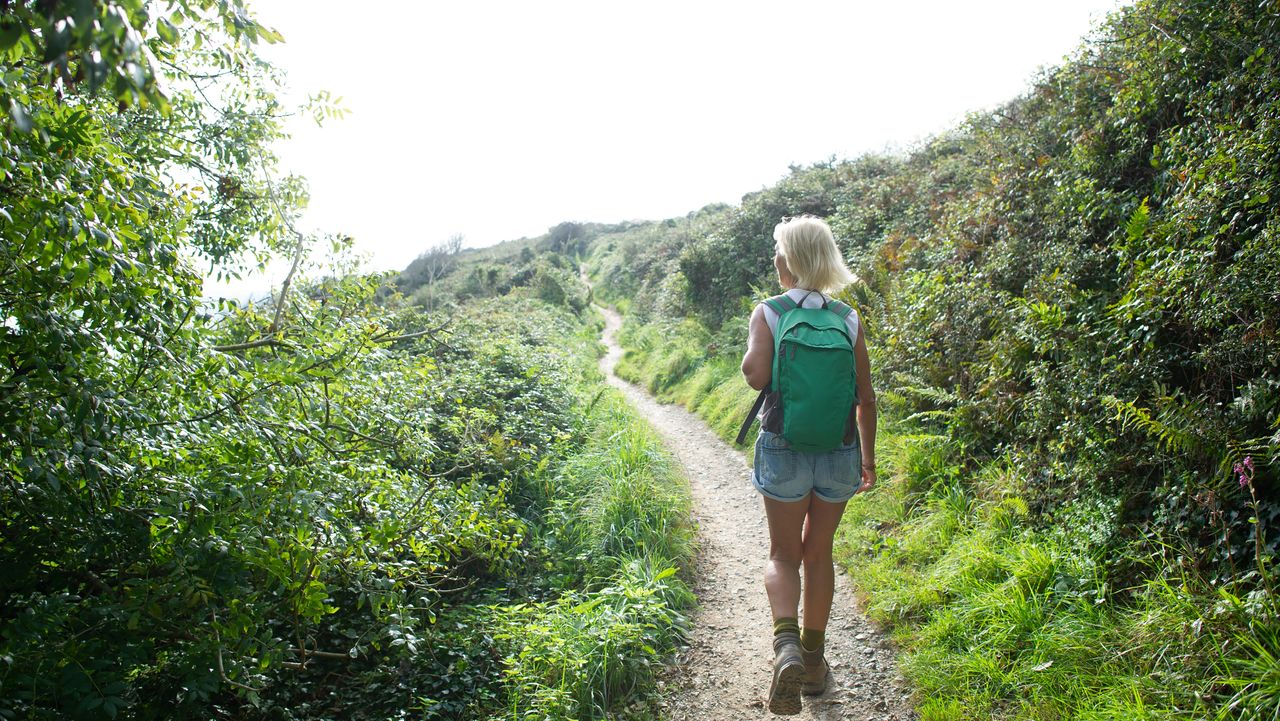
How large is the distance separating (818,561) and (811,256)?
5.11 feet

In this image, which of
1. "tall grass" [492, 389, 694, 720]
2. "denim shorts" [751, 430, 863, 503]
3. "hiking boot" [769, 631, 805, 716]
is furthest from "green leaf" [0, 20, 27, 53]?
"tall grass" [492, 389, 694, 720]

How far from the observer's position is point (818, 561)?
338 cm

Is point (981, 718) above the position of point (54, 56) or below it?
below

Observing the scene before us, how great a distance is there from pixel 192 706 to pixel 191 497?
3.29 feet

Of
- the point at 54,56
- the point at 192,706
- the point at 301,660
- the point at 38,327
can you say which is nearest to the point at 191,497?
the point at 38,327

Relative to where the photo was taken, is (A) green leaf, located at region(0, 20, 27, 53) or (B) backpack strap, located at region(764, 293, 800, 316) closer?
(A) green leaf, located at region(0, 20, 27, 53)

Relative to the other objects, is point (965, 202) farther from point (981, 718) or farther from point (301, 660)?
point (301, 660)

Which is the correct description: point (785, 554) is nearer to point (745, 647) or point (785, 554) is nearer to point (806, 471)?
point (806, 471)

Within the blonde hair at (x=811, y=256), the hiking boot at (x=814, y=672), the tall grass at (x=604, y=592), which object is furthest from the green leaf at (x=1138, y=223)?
the tall grass at (x=604, y=592)

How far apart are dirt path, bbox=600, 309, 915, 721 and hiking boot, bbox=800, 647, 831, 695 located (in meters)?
0.06

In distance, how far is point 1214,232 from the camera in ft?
11.8

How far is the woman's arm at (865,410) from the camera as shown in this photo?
10.7ft

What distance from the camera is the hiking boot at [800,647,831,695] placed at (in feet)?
11.5

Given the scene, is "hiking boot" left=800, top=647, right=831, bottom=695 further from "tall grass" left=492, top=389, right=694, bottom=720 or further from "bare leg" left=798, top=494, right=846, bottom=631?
"tall grass" left=492, top=389, right=694, bottom=720
